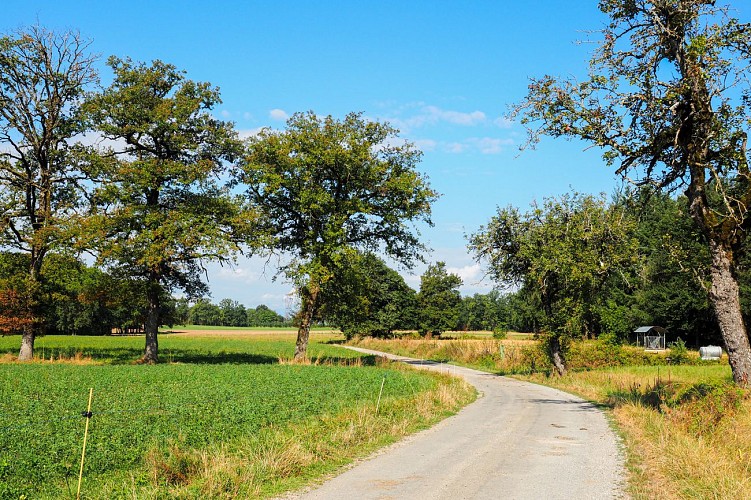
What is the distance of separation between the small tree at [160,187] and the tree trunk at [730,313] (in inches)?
962

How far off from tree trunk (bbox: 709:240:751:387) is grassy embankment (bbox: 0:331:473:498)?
8566 millimetres

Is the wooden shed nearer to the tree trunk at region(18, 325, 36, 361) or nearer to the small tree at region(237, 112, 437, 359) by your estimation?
the small tree at region(237, 112, 437, 359)

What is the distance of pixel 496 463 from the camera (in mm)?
11312

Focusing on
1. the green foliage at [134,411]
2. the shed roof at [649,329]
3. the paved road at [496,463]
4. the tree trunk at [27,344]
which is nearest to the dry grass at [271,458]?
the green foliage at [134,411]

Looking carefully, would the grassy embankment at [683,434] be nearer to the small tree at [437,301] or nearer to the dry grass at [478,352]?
the dry grass at [478,352]

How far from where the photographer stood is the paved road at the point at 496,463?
9.22m

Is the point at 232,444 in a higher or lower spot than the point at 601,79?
lower

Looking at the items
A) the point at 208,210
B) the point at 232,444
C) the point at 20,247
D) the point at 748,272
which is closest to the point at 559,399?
the point at 232,444

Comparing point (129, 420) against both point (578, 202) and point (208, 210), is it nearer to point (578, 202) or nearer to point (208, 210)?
point (208, 210)

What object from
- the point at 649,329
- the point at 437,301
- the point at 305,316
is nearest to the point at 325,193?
the point at 305,316

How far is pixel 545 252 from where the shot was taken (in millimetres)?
31609

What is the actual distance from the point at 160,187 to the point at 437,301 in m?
71.2

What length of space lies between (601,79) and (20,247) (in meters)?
34.6

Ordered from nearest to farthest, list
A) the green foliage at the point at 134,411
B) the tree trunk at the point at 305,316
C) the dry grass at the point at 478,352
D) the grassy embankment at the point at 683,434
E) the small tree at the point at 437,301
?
the grassy embankment at the point at 683,434
the green foliage at the point at 134,411
the tree trunk at the point at 305,316
the dry grass at the point at 478,352
the small tree at the point at 437,301
